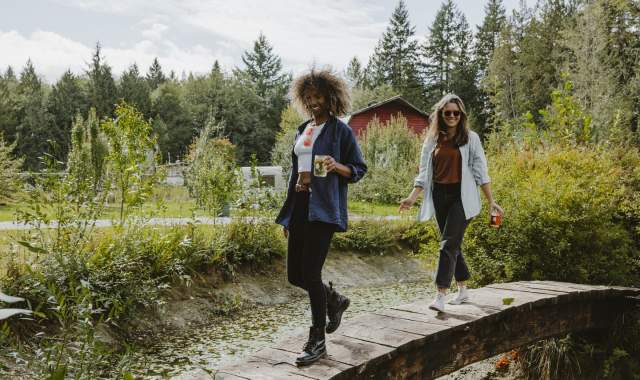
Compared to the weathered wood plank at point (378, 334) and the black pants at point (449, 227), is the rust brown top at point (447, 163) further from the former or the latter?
the weathered wood plank at point (378, 334)


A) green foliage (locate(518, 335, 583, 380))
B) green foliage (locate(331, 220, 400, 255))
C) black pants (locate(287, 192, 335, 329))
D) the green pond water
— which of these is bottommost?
green foliage (locate(518, 335, 583, 380))

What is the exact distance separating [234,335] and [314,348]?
3252 millimetres

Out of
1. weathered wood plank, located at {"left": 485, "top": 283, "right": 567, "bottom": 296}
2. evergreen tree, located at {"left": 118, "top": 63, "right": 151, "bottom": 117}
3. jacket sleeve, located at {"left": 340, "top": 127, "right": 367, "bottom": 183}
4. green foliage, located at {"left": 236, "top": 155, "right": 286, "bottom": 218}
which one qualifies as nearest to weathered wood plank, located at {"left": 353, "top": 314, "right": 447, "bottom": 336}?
jacket sleeve, located at {"left": 340, "top": 127, "right": 367, "bottom": 183}

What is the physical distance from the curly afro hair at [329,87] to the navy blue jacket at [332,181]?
81 mm

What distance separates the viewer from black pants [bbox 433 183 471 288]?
4.54 meters

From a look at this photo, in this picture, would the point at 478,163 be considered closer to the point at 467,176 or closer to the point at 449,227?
the point at 467,176

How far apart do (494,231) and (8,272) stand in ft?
16.0

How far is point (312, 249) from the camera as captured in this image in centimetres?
345

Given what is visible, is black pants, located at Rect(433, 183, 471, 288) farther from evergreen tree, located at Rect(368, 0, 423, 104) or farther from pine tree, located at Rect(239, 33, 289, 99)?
pine tree, located at Rect(239, 33, 289, 99)

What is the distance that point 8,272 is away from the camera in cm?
569

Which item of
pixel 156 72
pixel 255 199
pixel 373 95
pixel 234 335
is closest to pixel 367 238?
pixel 255 199

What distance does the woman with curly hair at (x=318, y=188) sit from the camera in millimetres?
3391

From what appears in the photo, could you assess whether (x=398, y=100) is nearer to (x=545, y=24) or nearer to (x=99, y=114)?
(x=545, y=24)

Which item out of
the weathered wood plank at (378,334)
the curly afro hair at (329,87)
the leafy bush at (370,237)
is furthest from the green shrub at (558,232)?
the leafy bush at (370,237)
